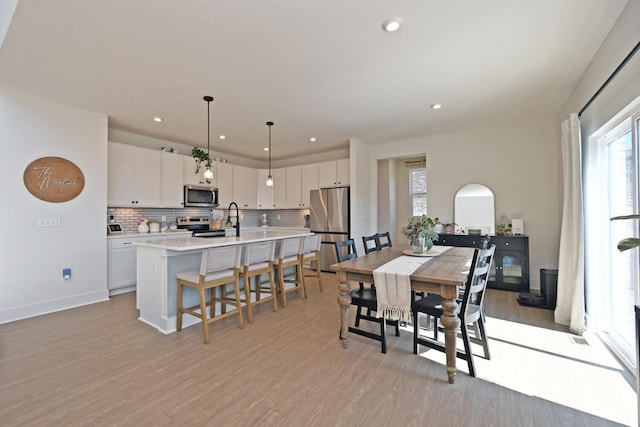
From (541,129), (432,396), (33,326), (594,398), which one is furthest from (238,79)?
(541,129)

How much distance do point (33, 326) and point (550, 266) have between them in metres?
6.73

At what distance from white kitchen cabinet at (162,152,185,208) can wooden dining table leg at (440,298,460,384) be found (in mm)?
4792

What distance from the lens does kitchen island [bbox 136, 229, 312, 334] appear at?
2.79 metres

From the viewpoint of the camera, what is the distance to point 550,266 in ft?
13.8

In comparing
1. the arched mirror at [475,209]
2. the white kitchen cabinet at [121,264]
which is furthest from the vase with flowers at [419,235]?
the white kitchen cabinet at [121,264]

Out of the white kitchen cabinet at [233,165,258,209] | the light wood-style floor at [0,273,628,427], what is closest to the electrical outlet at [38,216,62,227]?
the light wood-style floor at [0,273,628,427]

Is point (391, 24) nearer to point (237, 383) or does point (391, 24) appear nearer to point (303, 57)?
point (303, 57)

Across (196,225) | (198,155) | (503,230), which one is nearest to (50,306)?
(196,225)

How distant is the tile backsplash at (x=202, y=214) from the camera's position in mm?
4746

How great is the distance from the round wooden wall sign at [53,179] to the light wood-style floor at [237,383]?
1539 mm

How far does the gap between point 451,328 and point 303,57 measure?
2.55m

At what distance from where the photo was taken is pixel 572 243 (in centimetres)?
288

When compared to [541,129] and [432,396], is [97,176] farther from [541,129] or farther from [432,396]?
[541,129]

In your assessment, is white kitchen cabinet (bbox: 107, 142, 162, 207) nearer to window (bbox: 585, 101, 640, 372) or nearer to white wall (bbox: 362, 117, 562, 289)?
white wall (bbox: 362, 117, 562, 289)
